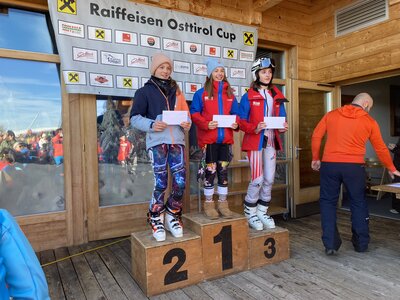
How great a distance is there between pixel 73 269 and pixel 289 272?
181 cm

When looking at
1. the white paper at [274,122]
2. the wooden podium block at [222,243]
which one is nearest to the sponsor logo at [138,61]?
the white paper at [274,122]

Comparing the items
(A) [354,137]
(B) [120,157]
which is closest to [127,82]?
(B) [120,157]

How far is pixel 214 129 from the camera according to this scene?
2.46m

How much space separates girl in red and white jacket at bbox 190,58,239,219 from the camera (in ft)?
8.13

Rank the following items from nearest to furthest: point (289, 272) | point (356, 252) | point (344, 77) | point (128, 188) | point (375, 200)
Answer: point (289, 272) → point (356, 252) → point (128, 188) → point (344, 77) → point (375, 200)

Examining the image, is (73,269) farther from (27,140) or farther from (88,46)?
(88,46)

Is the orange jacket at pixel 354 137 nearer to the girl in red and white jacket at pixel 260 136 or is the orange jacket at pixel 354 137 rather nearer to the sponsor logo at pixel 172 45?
the girl in red and white jacket at pixel 260 136

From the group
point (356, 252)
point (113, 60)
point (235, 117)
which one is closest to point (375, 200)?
point (356, 252)

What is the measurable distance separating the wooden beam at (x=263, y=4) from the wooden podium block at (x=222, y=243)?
2.72 m

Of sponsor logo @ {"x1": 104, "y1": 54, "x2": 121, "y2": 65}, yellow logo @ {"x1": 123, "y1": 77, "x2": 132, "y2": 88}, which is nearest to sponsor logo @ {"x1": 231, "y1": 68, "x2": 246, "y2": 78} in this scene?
yellow logo @ {"x1": 123, "y1": 77, "x2": 132, "y2": 88}

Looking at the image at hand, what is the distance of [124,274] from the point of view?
2473mm

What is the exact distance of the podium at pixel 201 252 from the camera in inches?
84.0

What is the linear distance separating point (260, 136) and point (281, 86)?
2150 millimetres

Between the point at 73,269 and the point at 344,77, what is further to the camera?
the point at 344,77
